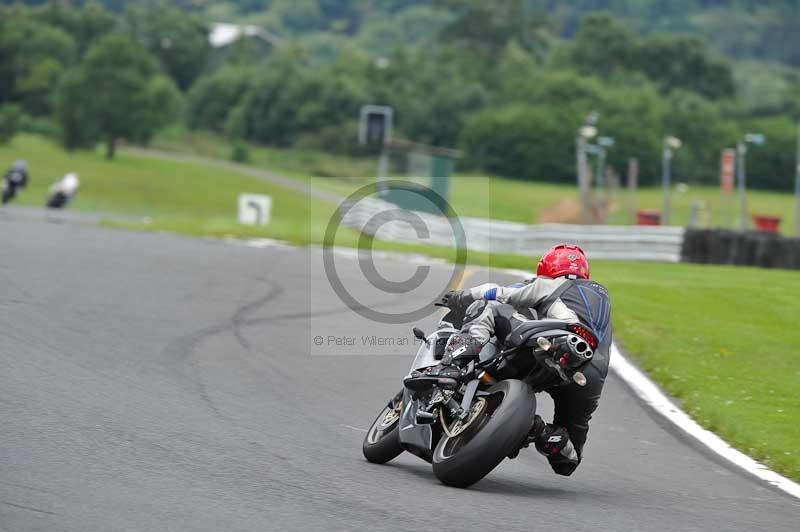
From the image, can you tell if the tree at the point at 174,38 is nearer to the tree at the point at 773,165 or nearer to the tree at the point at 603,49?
the tree at the point at 603,49

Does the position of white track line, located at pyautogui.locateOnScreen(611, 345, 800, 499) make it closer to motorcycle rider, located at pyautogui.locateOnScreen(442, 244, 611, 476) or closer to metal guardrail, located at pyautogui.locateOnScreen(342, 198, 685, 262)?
motorcycle rider, located at pyautogui.locateOnScreen(442, 244, 611, 476)

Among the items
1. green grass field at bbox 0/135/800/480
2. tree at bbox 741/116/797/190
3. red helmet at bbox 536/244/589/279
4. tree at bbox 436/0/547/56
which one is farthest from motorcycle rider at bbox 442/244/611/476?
tree at bbox 436/0/547/56

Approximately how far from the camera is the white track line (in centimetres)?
845

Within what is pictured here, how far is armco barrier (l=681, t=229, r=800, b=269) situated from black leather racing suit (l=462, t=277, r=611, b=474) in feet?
67.4

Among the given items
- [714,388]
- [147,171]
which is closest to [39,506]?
[714,388]

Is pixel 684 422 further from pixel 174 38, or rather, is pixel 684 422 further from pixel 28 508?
pixel 174 38

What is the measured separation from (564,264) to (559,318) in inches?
18.3

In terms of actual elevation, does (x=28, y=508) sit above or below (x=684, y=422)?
above

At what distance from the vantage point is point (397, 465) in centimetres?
819

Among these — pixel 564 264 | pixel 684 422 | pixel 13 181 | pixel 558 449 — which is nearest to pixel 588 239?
pixel 13 181

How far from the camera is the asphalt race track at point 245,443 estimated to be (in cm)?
631

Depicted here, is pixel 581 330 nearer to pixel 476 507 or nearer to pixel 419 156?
pixel 476 507

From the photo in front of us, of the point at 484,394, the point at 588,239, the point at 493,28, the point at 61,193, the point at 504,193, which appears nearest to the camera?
the point at 484,394

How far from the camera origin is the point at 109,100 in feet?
289
